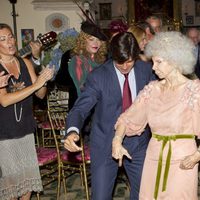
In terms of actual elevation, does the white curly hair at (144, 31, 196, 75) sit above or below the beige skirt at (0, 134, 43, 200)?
above

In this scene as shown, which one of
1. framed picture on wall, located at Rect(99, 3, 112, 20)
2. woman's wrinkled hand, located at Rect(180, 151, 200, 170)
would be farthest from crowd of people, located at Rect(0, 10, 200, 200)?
framed picture on wall, located at Rect(99, 3, 112, 20)

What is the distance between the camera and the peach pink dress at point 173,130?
7.64 feet

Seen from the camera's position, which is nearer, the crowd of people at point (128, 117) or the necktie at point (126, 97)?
the crowd of people at point (128, 117)

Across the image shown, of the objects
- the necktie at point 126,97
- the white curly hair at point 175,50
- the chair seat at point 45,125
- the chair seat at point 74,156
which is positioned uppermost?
the white curly hair at point 175,50

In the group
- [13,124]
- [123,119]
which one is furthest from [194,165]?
[13,124]

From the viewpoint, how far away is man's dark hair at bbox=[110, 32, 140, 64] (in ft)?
8.32

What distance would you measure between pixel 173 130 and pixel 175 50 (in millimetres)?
481

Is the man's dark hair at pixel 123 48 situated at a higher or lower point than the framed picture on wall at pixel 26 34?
lower

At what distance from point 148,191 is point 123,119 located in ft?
1.59

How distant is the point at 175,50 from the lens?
2.31 meters

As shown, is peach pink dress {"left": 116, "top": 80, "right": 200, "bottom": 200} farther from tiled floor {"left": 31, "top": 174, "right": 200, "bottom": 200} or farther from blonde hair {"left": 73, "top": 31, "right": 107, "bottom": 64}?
tiled floor {"left": 31, "top": 174, "right": 200, "bottom": 200}

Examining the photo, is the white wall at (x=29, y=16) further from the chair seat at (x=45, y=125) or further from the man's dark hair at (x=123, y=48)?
the man's dark hair at (x=123, y=48)

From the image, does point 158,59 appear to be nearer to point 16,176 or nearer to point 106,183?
point 106,183

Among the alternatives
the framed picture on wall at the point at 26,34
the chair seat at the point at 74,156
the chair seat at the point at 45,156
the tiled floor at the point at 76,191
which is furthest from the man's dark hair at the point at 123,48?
the framed picture on wall at the point at 26,34
